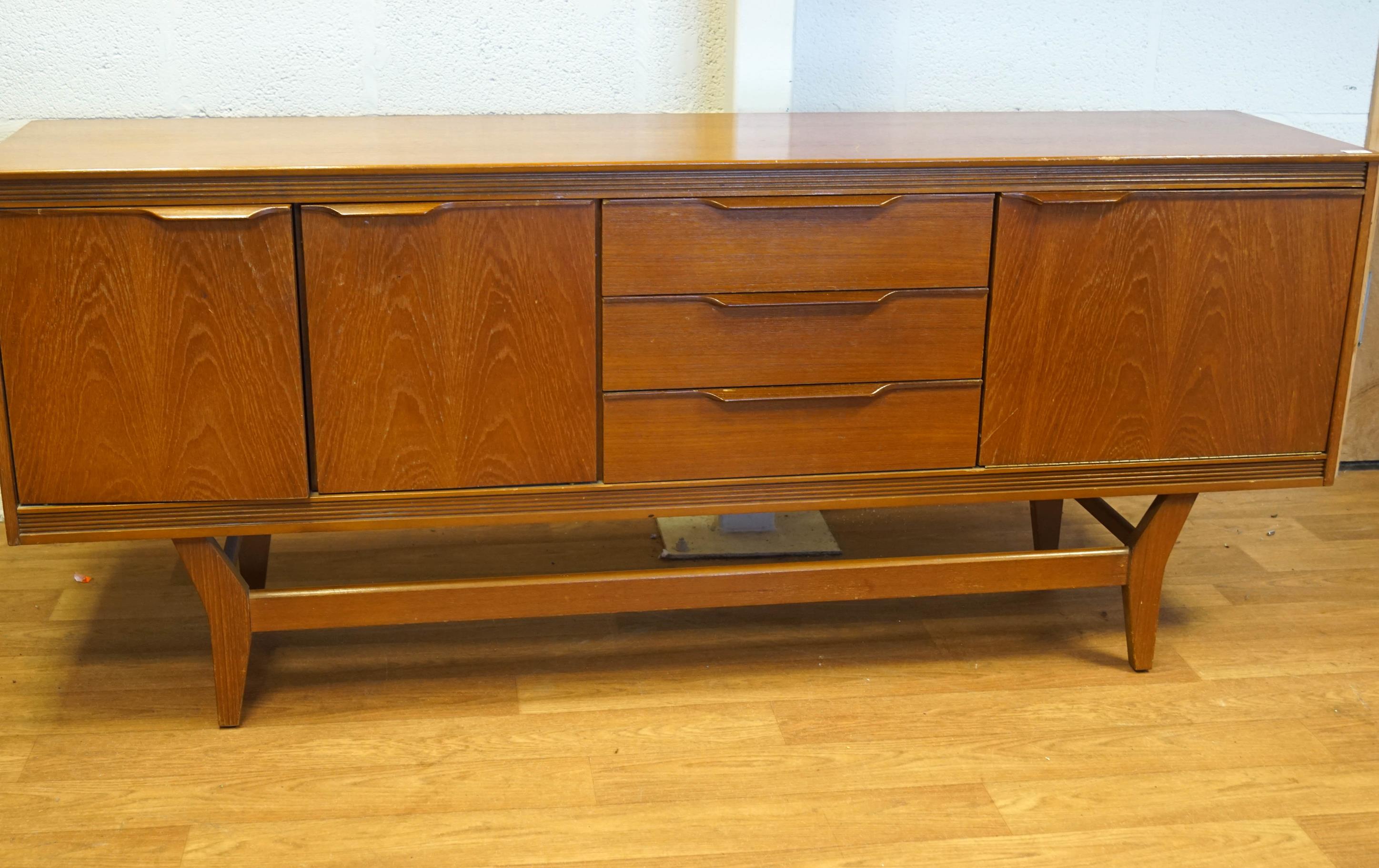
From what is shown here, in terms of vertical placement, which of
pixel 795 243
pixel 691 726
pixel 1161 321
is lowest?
pixel 691 726

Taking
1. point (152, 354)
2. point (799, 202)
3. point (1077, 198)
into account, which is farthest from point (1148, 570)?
point (152, 354)

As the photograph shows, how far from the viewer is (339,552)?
266 centimetres

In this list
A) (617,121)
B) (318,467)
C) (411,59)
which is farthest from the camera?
(411,59)

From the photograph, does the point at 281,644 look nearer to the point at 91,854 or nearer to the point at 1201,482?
the point at 91,854

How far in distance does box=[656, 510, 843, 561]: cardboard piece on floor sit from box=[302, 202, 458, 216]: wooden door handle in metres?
0.97

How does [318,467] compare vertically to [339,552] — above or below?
above

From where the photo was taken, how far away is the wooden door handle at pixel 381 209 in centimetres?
183

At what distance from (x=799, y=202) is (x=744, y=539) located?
91 centimetres

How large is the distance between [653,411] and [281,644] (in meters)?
0.84

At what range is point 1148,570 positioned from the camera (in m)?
2.27

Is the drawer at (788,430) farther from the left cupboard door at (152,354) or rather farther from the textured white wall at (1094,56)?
the textured white wall at (1094,56)

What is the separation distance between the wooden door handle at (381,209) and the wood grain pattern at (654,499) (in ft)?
1.36

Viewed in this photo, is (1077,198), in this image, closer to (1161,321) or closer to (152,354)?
(1161,321)

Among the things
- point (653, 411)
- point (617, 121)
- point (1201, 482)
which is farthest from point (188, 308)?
point (1201, 482)
